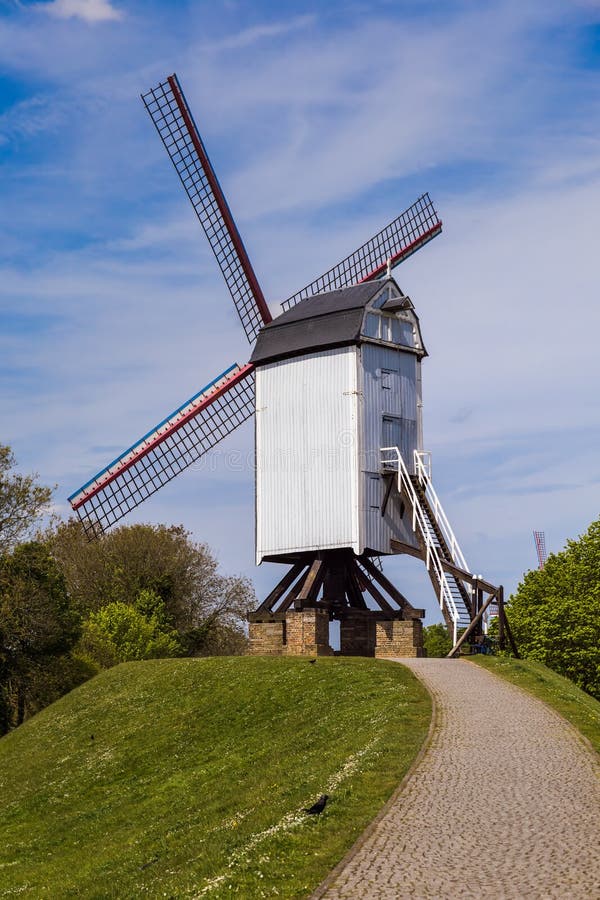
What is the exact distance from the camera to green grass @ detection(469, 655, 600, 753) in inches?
1147

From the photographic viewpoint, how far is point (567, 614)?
6309cm

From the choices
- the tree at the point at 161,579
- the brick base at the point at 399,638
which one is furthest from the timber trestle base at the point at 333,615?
the tree at the point at 161,579

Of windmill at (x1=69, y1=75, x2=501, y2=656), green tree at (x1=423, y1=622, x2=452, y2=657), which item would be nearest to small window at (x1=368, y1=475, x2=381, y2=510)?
windmill at (x1=69, y1=75, x2=501, y2=656)

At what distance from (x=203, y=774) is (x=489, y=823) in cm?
1383

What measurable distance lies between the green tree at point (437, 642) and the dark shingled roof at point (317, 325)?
7378 centimetres

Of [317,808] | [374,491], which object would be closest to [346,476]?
[374,491]

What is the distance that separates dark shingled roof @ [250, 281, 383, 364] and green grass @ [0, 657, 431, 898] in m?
12.9

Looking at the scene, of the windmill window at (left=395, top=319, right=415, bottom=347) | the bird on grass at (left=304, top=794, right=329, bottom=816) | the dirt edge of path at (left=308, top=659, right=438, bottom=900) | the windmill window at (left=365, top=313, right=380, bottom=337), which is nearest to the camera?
the dirt edge of path at (left=308, top=659, right=438, bottom=900)

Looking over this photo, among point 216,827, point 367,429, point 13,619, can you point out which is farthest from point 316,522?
point 216,827

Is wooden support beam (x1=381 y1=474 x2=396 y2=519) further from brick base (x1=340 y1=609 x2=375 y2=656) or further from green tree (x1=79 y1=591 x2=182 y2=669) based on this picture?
green tree (x1=79 y1=591 x2=182 y2=669)

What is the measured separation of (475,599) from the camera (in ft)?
148

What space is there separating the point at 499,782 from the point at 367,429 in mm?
25516

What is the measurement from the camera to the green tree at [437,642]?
123 meters

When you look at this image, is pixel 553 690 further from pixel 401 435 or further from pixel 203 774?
pixel 401 435
